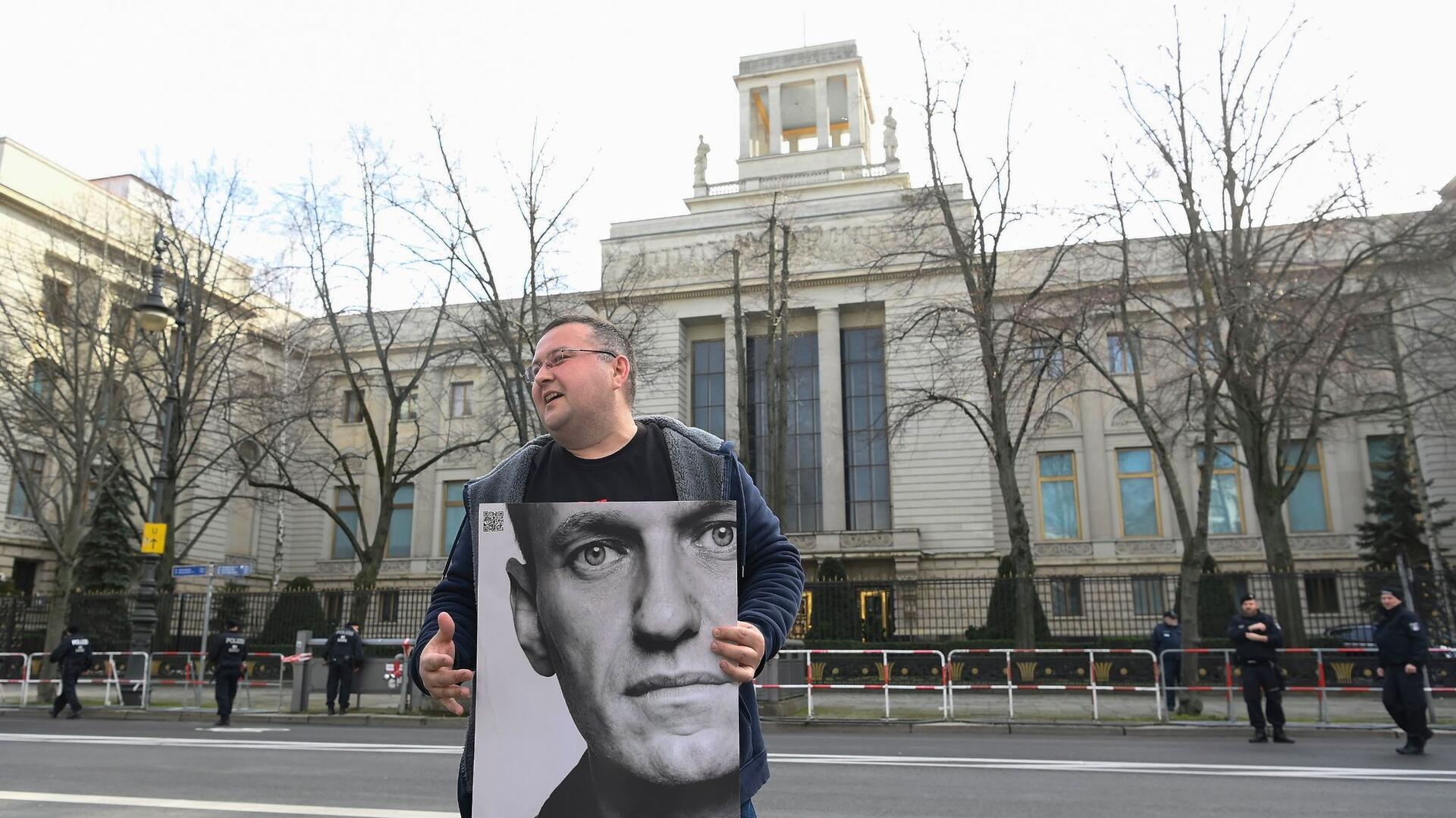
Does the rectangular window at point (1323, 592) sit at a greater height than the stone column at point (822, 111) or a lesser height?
lesser

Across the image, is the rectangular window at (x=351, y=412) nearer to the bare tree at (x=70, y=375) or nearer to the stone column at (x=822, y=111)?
the bare tree at (x=70, y=375)

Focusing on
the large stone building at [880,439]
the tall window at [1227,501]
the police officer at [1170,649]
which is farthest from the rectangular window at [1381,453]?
the police officer at [1170,649]

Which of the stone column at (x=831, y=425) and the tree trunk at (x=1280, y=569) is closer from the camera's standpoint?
the tree trunk at (x=1280, y=569)

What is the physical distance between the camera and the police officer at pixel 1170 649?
1705 centimetres

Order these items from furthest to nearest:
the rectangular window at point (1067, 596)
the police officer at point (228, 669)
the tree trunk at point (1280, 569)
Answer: the rectangular window at point (1067, 596), the tree trunk at point (1280, 569), the police officer at point (228, 669)

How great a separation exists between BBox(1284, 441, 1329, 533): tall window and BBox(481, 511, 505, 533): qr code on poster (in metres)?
42.6

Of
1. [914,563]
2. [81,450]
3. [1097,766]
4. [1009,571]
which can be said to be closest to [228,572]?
[81,450]

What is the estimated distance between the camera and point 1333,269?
21328mm

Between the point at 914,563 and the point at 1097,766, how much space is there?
1101 inches

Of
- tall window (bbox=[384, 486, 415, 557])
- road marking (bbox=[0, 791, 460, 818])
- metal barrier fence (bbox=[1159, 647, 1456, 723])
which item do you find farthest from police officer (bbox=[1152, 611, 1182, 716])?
tall window (bbox=[384, 486, 415, 557])

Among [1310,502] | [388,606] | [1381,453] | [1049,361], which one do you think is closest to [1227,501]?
[1310,502]

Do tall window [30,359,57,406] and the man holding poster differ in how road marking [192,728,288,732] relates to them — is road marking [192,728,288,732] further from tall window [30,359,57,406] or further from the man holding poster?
the man holding poster

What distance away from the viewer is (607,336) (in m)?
2.63

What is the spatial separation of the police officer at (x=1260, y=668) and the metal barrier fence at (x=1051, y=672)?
11.7 ft
